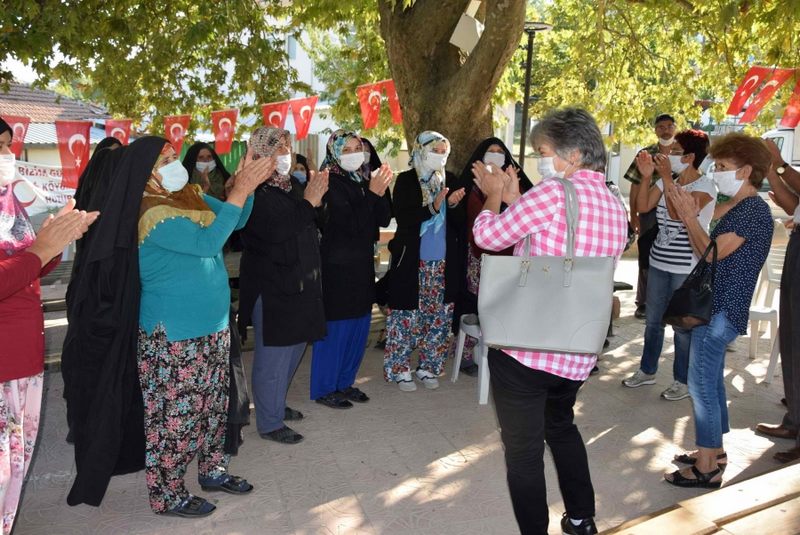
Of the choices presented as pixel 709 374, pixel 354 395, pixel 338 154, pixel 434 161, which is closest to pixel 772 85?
pixel 434 161

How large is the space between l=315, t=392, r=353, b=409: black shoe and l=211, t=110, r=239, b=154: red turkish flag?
5.02 metres

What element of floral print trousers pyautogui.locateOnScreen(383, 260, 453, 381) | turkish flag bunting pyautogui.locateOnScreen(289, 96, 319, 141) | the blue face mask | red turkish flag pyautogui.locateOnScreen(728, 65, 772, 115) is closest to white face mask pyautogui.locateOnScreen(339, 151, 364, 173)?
floral print trousers pyautogui.locateOnScreen(383, 260, 453, 381)

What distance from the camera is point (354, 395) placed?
515cm

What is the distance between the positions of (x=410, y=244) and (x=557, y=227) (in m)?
2.64

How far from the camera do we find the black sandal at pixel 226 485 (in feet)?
12.1

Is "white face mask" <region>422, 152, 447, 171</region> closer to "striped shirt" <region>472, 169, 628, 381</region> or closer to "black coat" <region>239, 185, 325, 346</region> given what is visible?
"black coat" <region>239, 185, 325, 346</region>

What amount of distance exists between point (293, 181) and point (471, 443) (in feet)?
6.83

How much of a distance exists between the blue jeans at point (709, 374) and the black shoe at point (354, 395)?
7.58ft

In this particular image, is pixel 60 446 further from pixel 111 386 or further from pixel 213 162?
pixel 213 162

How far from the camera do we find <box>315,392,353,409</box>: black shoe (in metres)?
4.98

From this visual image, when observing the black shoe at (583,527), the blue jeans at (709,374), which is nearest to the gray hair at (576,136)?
the blue jeans at (709,374)

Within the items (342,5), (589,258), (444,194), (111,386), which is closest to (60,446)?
(111,386)

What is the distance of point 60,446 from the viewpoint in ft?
14.3

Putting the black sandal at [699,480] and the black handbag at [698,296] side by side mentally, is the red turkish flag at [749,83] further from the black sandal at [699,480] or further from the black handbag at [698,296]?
the black sandal at [699,480]
